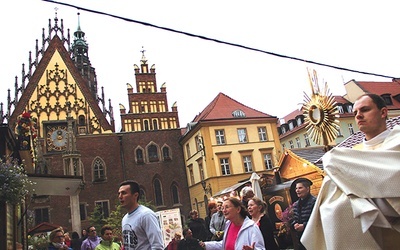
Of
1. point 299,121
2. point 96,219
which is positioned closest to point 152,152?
point 96,219

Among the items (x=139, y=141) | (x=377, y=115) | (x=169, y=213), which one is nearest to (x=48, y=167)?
(x=139, y=141)

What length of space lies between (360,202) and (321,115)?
26.6 feet

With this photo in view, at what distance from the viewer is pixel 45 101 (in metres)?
30.4

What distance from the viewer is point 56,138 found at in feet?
98.1

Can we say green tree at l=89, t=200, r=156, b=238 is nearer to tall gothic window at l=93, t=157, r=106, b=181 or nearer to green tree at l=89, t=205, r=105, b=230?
green tree at l=89, t=205, r=105, b=230

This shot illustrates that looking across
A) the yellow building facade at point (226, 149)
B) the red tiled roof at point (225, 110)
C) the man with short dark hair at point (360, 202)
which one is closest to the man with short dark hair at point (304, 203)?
the man with short dark hair at point (360, 202)

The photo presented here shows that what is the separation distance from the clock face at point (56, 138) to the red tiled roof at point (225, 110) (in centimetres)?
1197

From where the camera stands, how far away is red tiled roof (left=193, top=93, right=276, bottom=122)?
100 feet

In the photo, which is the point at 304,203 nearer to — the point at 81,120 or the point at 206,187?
the point at 206,187

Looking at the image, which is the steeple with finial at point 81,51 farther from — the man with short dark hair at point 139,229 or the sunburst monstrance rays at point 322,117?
the man with short dark hair at point 139,229

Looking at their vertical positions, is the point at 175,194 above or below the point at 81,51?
below

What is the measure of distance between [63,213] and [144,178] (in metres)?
7.14

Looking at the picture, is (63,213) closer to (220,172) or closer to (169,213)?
(220,172)

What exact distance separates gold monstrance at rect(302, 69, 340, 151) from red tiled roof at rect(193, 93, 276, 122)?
66.0ft
